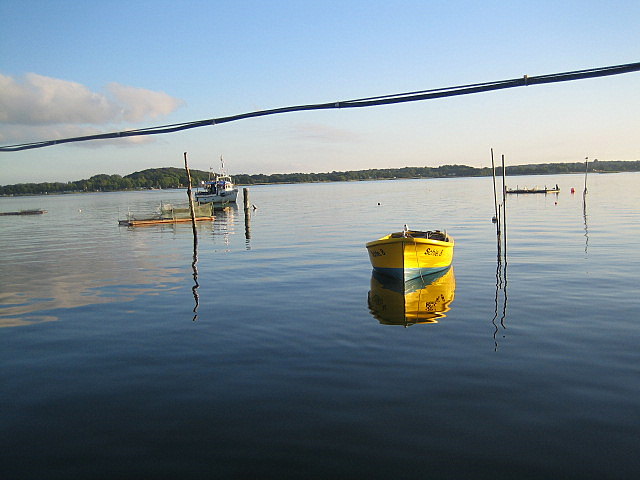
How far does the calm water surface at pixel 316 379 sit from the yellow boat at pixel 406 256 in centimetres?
119

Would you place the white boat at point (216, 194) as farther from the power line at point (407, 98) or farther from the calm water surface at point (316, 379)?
the power line at point (407, 98)

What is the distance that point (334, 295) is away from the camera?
20094 mm

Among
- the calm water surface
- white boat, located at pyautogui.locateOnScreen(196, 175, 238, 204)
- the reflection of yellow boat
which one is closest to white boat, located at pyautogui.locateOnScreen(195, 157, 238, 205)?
white boat, located at pyautogui.locateOnScreen(196, 175, 238, 204)

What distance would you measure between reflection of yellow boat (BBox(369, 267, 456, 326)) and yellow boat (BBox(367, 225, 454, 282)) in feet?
1.21

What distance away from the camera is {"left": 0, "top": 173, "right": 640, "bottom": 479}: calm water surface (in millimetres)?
7824

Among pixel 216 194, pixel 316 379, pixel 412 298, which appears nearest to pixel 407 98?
pixel 316 379

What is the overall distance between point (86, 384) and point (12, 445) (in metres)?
2.68

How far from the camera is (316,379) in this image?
36.0 feet

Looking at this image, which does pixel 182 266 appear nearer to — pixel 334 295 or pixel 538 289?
pixel 334 295

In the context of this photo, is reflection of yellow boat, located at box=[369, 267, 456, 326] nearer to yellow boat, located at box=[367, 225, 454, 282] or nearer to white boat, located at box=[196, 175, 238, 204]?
yellow boat, located at box=[367, 225, 454, 282]

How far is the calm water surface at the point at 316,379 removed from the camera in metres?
7.82

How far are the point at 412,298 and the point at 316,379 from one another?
957 centimetres

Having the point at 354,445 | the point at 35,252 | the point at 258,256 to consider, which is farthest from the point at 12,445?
the point at 35,252

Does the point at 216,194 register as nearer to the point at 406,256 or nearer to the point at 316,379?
the point at 406,256
